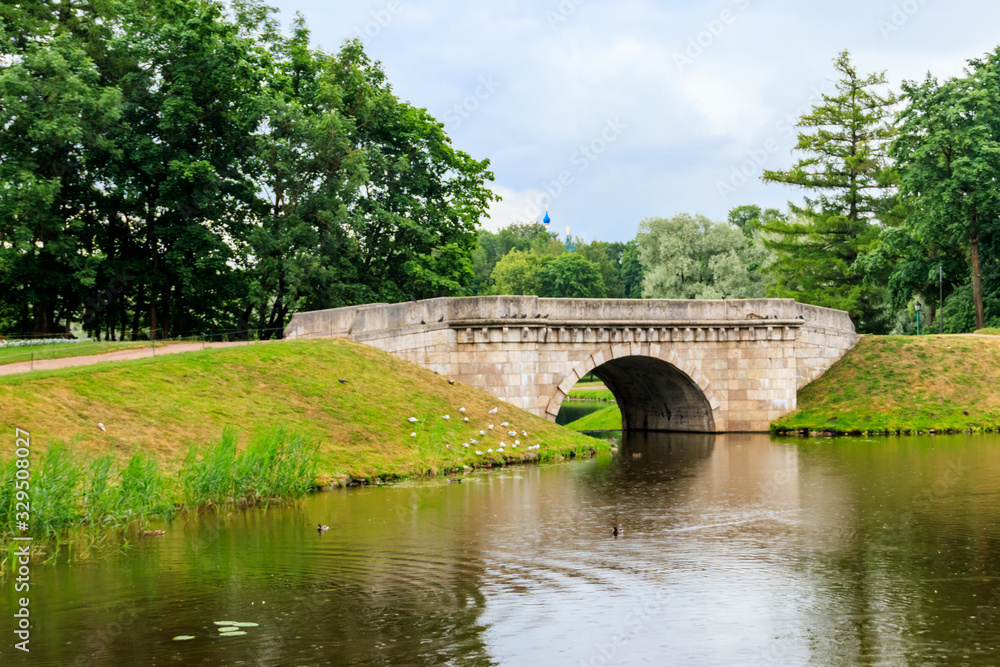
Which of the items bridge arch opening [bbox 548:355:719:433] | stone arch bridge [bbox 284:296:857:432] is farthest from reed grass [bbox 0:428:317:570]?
bridge arch opening [bbox 548:355:719:433]

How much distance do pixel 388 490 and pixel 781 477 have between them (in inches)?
352

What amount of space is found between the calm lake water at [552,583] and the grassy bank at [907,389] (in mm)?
15258

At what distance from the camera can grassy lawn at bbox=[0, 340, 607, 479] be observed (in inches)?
701

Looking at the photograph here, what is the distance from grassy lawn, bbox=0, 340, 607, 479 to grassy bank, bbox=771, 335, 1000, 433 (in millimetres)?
11385

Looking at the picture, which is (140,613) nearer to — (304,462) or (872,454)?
(304,462)

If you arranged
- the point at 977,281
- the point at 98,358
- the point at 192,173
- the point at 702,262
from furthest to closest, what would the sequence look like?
the point at 702,262
the point at 977,281
the point at 192,173
the point at 98,358

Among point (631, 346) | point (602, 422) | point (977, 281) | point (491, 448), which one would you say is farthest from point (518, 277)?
point (491, 448)

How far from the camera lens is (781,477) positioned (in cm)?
2188

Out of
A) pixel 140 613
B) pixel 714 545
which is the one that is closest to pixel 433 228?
pixel 714 545

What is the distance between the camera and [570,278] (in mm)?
93062

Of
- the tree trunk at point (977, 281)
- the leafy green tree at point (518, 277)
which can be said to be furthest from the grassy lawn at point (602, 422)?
the leafy green tree at point (518, 277)

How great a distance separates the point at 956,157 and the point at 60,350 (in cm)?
3774

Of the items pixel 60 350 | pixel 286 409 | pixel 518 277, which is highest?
pixel 518 277

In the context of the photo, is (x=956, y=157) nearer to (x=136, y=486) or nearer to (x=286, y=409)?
(x=286, y=409)
